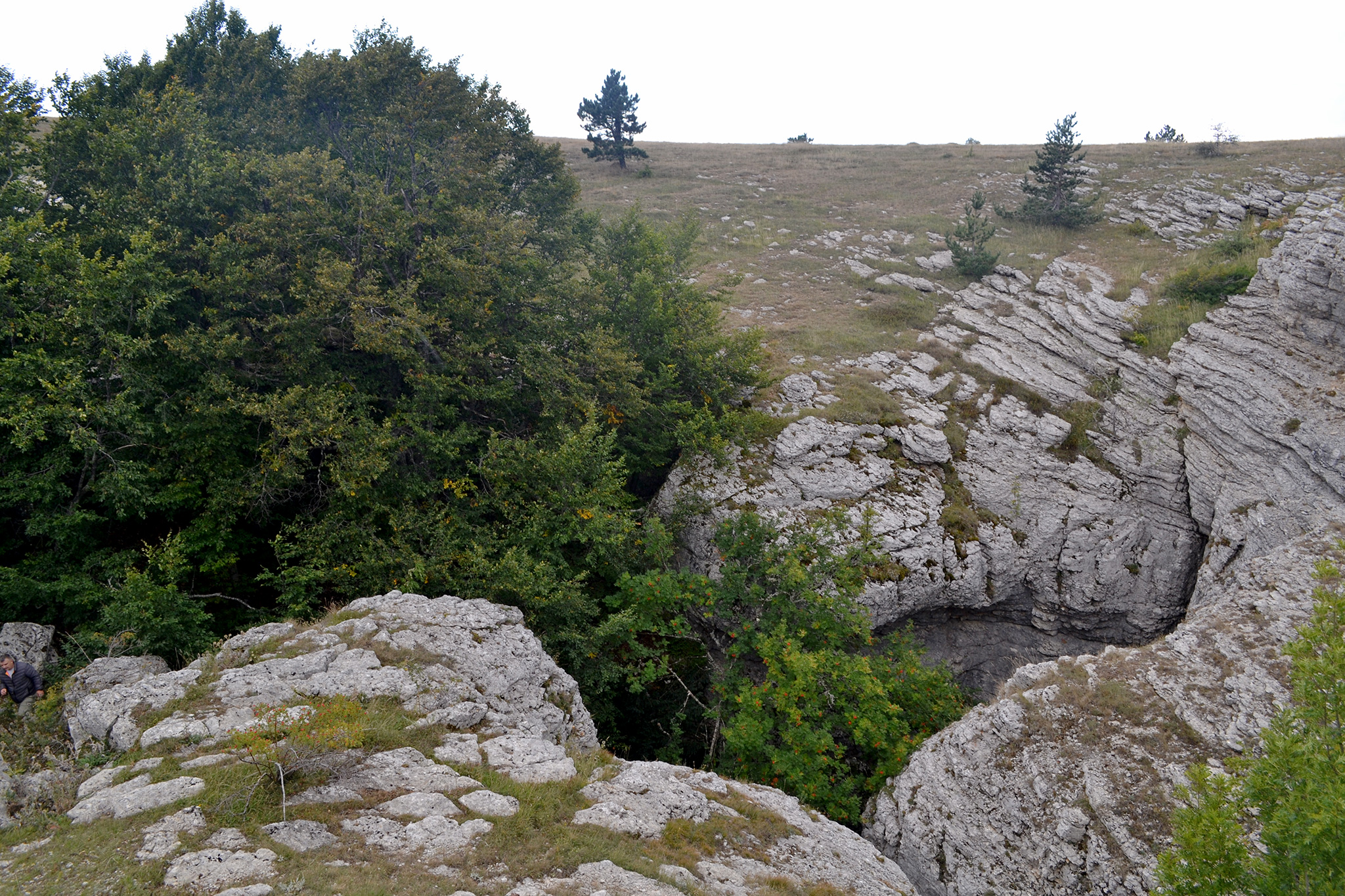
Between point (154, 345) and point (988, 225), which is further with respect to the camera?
point (988, 225)

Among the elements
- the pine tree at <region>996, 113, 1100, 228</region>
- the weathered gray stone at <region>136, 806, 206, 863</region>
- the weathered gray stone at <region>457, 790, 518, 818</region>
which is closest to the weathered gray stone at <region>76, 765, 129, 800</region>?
the weathered gray stone at <region>136, 806, 206, 863</region>

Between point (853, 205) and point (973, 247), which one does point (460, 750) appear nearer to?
point (973, 247)

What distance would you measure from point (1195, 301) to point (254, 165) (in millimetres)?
33268

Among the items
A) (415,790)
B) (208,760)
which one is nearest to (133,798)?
(208,760)

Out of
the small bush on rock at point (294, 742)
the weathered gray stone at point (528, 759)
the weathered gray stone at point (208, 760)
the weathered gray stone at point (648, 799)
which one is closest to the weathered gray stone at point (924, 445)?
the weathered gray stone at point (648, 799)

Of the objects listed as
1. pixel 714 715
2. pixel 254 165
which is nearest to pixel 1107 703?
pixel 714 715

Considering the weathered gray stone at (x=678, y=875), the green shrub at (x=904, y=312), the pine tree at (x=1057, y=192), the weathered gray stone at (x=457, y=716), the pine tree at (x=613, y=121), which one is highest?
the pine tree at (x=613, y=121)

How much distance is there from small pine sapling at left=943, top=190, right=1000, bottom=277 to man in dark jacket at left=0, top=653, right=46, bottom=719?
37.6 m

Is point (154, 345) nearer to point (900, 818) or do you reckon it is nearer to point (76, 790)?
point (76, 790)

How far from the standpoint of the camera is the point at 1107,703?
11.8 metres

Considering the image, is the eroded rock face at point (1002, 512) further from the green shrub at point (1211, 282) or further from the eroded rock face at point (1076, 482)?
the green shrub at point (1211, 282)

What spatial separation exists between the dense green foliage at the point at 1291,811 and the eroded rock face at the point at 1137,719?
3.41 m

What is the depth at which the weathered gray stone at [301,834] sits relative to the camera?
662 cm

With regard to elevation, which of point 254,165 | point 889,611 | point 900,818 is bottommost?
point 900,818
